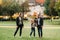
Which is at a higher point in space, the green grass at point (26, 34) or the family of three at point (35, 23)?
the family of three at point (35, 23)

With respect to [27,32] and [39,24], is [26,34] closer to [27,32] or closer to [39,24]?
[27,32]

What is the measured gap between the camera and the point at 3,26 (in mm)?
4168

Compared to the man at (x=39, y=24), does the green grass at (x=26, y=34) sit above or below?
below

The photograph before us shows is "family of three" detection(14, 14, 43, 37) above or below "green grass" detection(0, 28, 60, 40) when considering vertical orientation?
above

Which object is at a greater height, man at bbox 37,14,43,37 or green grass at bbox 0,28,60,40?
man at bbox 37,14,43,37

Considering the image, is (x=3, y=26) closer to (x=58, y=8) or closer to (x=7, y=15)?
(x=7, y=15)

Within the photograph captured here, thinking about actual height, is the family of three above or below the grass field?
above

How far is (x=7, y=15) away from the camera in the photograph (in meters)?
4.18

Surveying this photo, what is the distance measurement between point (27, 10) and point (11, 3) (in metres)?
0.14

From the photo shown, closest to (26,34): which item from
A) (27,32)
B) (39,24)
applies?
(27,32)

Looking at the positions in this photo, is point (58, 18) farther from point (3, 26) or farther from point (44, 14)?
point (3, 26)

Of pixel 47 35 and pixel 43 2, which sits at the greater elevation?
pixel 43 2

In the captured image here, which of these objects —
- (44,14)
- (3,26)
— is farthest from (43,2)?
(3,26)

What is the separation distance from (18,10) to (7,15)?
10cm
